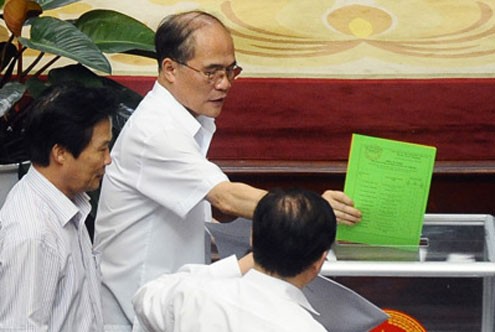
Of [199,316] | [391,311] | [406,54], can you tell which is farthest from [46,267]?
[406,54]

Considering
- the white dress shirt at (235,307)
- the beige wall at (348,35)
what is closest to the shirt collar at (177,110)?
the white dress shirt at (235,307)

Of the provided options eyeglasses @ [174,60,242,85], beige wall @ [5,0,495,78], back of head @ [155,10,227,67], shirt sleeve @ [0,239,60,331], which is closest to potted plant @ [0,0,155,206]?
back of head @ [155,10,227,67]

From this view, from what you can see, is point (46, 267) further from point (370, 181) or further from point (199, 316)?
point (370, 181)

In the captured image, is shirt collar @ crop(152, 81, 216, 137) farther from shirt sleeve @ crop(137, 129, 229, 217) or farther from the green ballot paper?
the green ballot paper

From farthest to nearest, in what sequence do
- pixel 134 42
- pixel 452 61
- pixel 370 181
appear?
pixel 452 61
pixel 134 42
pixel 370 181

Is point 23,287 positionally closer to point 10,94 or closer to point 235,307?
point 235,307

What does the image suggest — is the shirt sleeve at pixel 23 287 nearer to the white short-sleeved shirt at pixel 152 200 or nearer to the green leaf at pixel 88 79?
the white short-sleeved shirt at pixel 152 200

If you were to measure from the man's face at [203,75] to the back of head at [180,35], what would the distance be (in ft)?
0.05

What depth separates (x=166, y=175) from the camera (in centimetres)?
277

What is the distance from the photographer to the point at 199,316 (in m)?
2.05

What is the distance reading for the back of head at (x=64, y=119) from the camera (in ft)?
7.87

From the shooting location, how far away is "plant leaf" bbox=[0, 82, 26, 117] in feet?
10.6

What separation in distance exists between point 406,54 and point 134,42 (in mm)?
1274

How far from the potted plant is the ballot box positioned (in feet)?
3.18
